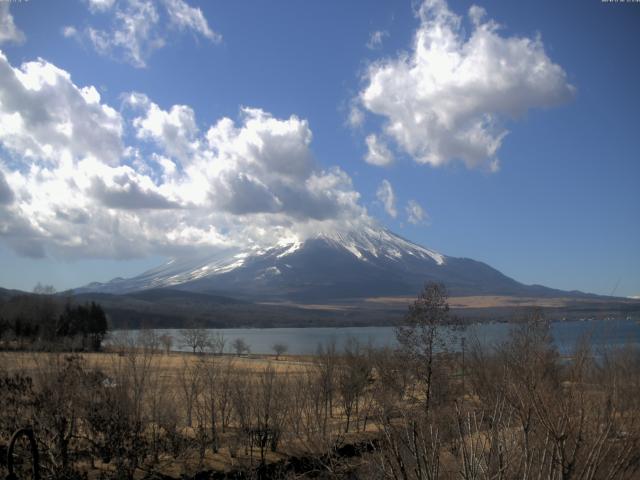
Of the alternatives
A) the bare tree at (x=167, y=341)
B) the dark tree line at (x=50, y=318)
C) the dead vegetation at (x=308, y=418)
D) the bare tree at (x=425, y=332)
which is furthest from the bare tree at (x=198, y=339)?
the dead vegetation at (x=308, y=418)

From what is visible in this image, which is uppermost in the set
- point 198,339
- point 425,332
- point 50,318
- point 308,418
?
point 425,332

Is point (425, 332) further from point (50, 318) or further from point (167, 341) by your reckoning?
point (50, 318)

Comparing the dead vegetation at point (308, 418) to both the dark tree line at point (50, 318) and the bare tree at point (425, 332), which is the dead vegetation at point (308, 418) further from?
the dark tree line at point (50, 318)

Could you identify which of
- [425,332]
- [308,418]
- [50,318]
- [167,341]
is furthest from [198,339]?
[308,418]

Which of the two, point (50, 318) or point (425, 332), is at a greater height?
point (425, 332)

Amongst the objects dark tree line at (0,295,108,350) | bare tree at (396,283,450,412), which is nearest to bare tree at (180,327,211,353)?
dark tree line at (0,295,108,350)

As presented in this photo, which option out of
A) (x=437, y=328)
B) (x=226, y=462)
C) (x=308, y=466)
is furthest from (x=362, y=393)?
(x=226, y=462)

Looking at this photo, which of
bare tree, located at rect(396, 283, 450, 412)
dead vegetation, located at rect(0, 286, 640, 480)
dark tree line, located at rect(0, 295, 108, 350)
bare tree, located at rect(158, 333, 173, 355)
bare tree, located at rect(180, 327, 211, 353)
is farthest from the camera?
bare tree, located at rect(180, 327, 211, 353)

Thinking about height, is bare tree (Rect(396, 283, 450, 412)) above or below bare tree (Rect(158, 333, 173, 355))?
above

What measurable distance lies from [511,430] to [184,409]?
74.0 feet

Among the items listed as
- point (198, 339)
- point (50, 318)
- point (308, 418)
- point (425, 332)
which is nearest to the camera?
point (308, 418)

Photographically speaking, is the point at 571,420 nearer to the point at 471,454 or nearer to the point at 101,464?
the point at 471,454

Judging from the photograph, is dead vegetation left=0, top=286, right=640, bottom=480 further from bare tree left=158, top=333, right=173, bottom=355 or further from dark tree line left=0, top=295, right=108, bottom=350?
dark tree line left=0, top=295, right=108, bottom=350

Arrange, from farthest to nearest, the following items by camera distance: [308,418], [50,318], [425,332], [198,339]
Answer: [198,339] → [50,318] → [425,332] → [308,418]
